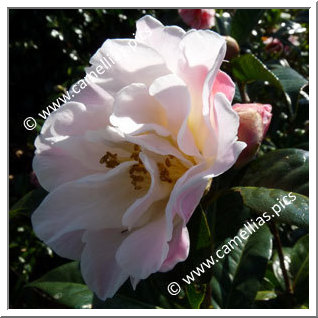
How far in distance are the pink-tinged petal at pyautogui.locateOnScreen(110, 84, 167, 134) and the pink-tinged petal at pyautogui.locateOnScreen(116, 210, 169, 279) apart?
156mm

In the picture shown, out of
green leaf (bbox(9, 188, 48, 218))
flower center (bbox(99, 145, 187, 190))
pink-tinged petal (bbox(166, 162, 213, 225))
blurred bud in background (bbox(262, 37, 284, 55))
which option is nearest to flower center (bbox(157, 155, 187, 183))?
flower center (bbox(99, 145, 187, 190))

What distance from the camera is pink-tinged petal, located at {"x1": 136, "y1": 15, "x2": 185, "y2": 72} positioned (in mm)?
660

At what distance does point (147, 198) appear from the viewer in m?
0.62

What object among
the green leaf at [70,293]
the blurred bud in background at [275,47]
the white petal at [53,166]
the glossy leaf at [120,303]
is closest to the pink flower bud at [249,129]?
the white petal at [53,166]

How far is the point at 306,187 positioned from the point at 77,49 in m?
1.92

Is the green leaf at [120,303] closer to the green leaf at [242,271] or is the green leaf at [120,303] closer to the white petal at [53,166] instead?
the green leaf at [242,271]

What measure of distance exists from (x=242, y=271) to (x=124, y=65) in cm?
59

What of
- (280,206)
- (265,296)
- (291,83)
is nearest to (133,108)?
(280,206)

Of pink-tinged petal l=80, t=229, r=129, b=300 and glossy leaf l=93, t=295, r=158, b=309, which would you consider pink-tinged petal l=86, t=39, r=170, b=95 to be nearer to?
pink-tinged petal l=80, t=229, r=129, b=300

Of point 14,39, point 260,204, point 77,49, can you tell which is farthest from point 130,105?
point 14,39

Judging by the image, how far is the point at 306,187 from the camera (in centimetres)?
71

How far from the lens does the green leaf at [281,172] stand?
73cm

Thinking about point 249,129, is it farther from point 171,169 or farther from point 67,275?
point 67,275

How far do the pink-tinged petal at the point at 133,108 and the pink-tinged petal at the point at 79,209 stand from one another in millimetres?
65
